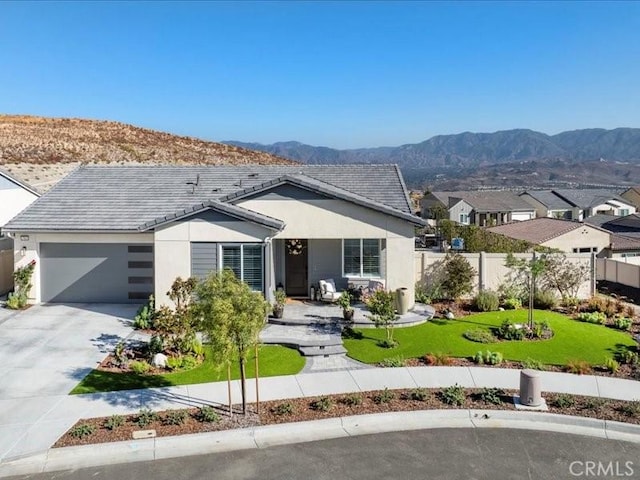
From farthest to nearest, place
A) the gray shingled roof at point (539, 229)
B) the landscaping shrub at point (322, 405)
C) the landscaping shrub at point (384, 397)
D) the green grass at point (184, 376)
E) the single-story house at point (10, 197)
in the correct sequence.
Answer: the gray shingled roof at point (539, 229), the single-story house at point (10, 197), the green grass at point (184, 376), the landscaping shrub at point (384, 397), the landscaping shrub at point (322, 405)

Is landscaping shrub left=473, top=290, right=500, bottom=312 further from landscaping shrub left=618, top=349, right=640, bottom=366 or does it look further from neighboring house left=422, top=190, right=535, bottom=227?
neighboring house left=422, top=190, right=535, bottom=227

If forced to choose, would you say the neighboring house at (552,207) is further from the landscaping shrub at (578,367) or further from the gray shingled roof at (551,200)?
the landscaping shrub at (578,367)

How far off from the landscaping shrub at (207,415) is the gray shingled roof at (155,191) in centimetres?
837

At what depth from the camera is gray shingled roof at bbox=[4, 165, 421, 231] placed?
1955cm

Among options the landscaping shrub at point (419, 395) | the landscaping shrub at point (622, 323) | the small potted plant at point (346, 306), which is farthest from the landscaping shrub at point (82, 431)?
the landscaping shrub at point (622, 323)

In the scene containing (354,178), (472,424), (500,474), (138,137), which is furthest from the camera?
(138,137)

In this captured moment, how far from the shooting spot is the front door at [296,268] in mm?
20453

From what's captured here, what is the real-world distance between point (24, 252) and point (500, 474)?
17.5m

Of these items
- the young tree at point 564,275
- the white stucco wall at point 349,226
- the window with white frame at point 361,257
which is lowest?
the young tree at point 564,275

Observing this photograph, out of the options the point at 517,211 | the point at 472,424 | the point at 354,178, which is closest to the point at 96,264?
the point at 354,178

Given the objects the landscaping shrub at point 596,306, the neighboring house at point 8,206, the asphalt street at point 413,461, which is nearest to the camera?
the asphalt street at point 413,461

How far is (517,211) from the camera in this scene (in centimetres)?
6675

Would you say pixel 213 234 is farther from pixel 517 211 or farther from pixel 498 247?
pixel 517 211

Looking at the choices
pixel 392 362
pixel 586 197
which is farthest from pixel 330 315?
pixel 586 197
